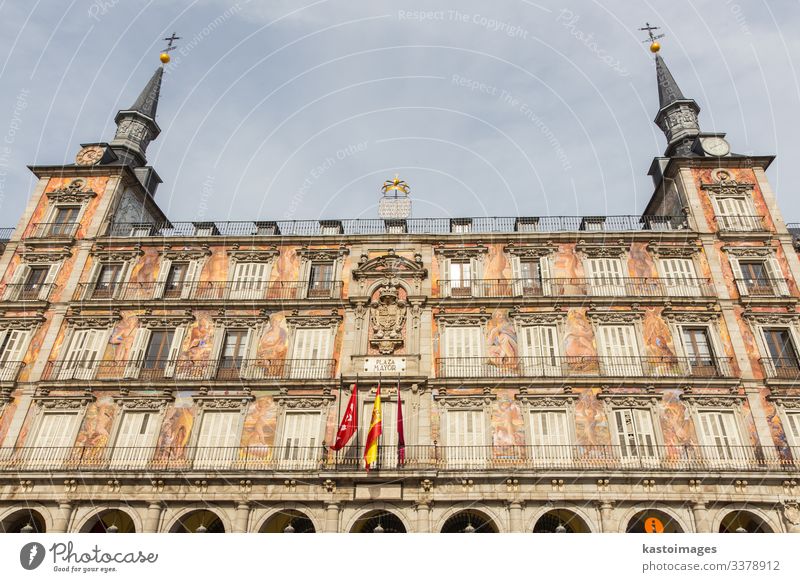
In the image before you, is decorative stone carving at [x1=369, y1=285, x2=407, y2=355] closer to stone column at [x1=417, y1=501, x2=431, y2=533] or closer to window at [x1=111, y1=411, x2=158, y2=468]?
stone column at [x1=417, y1=501, x2=431, y2=533]

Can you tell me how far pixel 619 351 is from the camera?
2566 cm

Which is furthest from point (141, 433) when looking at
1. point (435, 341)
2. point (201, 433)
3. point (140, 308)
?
point (435, 341)

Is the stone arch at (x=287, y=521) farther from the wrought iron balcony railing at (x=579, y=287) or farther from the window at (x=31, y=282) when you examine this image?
the window at (x=31, y=282)

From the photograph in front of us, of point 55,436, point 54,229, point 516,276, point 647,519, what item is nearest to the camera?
point 647,519

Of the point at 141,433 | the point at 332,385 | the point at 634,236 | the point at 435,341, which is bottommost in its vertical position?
the point at 141,433

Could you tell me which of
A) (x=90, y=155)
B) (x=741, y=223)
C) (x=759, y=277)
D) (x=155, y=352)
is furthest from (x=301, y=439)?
(x=741, y=223)

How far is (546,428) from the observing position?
24016 millimetres

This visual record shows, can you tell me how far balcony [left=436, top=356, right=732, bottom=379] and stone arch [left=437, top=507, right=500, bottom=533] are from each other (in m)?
5.41

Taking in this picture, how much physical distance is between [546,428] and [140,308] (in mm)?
19048

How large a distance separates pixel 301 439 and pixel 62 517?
9.35m

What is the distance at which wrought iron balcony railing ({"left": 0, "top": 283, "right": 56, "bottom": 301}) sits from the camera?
2798cm

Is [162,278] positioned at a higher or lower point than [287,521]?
higher

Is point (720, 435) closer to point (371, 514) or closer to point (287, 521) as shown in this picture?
point (371, 514)
